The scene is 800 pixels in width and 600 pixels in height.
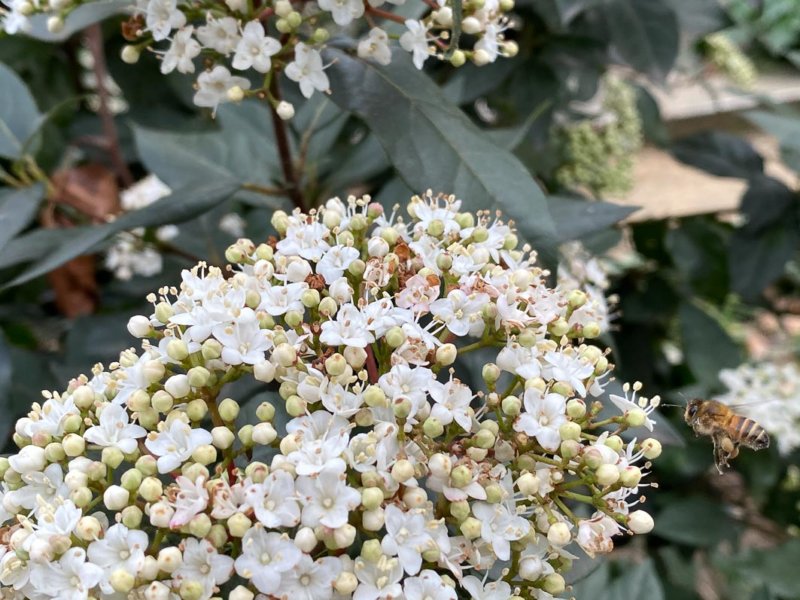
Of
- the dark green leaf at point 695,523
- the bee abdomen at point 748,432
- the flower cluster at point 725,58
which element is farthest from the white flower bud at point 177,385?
the flower cluster at point 725,58

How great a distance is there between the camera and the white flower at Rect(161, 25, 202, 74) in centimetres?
77

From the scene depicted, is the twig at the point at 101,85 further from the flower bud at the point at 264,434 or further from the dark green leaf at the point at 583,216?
the flower bud at the point at 264,434

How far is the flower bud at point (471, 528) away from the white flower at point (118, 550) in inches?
8.3

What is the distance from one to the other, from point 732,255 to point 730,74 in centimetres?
96

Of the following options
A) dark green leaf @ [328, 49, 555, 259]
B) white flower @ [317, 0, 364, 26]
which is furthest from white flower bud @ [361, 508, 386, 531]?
white flower @ [317, 0, 364, 26]

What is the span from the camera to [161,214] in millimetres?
928

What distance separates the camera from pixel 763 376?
5.11ft

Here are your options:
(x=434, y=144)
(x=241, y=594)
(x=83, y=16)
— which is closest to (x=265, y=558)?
(x=241, y=594)

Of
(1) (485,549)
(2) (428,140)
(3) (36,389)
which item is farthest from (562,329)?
(3) (36,389)

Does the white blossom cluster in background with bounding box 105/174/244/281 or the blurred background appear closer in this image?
the blurred background

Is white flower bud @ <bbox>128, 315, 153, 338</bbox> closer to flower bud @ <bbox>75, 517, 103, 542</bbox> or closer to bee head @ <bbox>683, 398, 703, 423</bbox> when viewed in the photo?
flower bud @ <bbox>75, 517, 103, 542</bbox>

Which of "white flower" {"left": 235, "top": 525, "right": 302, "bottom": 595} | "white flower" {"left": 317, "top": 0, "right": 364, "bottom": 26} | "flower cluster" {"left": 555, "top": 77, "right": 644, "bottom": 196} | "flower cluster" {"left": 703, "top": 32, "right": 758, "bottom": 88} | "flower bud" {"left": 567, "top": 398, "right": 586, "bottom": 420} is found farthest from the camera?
"flower cluster" {"left": 703, "top": 32, "right": 758, "bottom": 88}

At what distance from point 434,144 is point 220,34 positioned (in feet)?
0.79

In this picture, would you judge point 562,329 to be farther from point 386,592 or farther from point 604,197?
point 604,197
